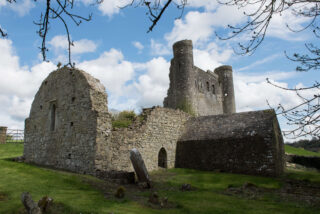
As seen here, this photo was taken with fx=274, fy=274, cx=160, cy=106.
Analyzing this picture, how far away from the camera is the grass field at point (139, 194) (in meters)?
7.50

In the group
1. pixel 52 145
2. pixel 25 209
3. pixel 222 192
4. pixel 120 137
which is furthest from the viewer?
pixel 52 145

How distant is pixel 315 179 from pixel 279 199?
14.9 ft

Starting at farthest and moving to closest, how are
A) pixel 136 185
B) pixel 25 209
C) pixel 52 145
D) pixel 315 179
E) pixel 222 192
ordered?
pixel 52 145 < pixel 315 179 < pixel 136 185 < pixel 222 192 < pixel 25 209

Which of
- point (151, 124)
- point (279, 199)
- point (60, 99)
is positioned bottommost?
point (279, 199)

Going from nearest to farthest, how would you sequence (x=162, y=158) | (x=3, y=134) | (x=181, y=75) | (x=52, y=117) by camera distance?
1. (x=52, y=117)
2. (x=162, y=158)
3. (x=3, y=134)
4. (x=181, y=75)

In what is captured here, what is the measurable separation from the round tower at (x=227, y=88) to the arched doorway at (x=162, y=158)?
69.2 feet

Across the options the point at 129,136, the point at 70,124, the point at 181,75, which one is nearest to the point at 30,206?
the point at 129,136

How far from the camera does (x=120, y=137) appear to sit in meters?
13.8

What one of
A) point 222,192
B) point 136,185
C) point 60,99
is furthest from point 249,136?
point 60,99

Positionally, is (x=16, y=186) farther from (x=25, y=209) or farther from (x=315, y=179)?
(x=315, y=179)

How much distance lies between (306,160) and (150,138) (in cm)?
1236

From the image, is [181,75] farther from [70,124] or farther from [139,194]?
[139,194]

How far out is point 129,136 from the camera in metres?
14.3

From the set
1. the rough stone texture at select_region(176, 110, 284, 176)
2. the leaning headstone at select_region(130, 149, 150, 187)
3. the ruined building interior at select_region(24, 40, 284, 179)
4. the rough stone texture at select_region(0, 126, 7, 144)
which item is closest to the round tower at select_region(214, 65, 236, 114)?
the ruined building interior at select_region(24, 40, 284, 179)
